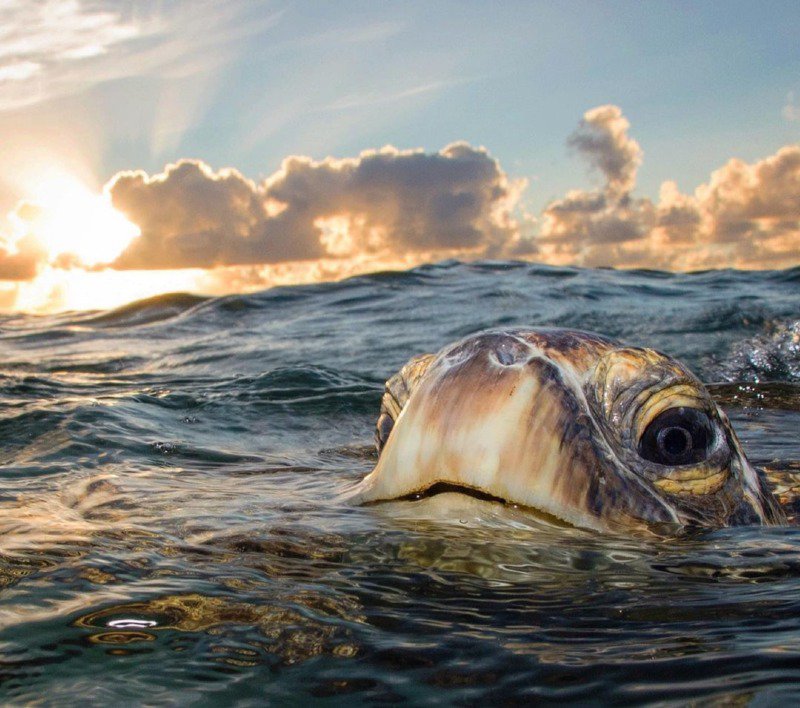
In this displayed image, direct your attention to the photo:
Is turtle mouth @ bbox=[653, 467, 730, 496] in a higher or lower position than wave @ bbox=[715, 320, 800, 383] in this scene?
lower

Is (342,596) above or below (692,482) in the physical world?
below

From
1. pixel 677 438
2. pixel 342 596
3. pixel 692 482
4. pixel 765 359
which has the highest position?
pixel 765 359

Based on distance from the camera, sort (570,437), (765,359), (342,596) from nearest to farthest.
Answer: (342,596) → (570,437) → (765,359)

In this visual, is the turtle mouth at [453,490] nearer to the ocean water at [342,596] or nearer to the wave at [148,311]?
the ocean water at [342,596]

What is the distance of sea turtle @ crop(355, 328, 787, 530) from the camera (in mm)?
2041

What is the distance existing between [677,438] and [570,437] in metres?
0.42

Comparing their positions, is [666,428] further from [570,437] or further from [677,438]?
[570,437]

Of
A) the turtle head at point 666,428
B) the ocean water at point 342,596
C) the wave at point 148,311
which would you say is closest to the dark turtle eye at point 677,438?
the turtle head at point 666,428

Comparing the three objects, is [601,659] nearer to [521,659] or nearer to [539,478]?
[521,659]

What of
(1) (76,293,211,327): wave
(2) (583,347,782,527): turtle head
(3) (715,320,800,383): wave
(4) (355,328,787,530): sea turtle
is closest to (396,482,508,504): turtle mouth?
(4) (355,328,787,530): sea turtle

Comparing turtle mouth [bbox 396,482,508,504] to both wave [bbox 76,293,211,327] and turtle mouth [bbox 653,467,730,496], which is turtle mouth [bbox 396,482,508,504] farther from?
wave [bbox 76,293,211,327]

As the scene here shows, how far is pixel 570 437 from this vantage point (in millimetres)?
2059

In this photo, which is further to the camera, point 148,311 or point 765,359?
point 148,311

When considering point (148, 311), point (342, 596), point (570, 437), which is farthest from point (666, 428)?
point (148, 311)
